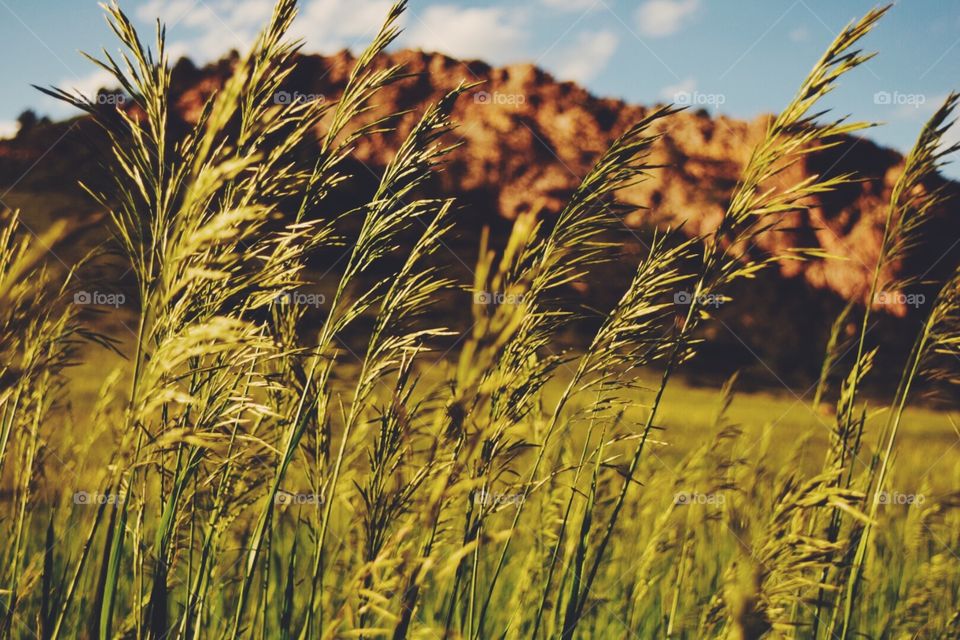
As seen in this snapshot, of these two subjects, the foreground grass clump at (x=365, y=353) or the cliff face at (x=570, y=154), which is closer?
the foreground grass clump at (x=365, y=353)

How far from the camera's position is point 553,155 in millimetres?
16188

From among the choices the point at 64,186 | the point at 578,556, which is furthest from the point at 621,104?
the point at 578,556

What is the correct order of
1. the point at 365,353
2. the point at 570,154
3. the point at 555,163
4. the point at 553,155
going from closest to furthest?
the point at 365,353
the point at 553,155
the point at 555,163
the point at 570,154

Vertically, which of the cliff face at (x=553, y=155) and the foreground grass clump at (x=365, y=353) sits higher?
the cliff face at (x=553, y=155)

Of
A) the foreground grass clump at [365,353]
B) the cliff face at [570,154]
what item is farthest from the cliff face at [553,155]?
the foreground grass clump at [365,353]

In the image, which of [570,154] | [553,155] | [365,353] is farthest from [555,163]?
[365,353]

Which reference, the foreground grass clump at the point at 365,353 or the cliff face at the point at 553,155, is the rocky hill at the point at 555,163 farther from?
the foreground grass clump at the point at 365,353

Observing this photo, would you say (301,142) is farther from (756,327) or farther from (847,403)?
(756,327)

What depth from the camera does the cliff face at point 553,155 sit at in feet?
→ 52.3

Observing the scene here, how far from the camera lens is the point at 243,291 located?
3.56 ft

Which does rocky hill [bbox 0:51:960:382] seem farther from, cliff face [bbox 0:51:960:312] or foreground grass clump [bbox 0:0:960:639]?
foreground grass clump [bbox 0:0:960:639]

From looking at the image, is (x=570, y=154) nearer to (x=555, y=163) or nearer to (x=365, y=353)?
(x=555, y=163)

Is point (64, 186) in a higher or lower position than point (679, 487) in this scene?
higher

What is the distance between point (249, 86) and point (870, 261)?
17.9m
